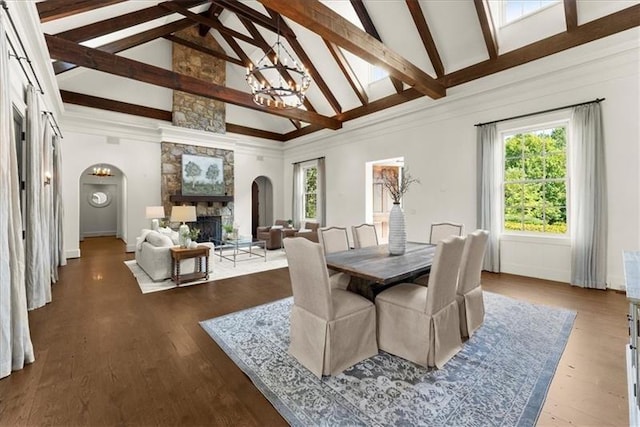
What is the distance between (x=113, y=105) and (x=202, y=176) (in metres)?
2.76

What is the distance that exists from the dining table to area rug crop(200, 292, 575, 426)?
613 millimetres

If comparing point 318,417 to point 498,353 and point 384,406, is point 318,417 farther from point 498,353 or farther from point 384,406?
point 498,353

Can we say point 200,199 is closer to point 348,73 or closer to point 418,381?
point 348,73

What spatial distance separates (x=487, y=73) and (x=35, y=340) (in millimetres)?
7178

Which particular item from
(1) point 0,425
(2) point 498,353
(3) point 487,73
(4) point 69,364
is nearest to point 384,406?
(2) point 498,353

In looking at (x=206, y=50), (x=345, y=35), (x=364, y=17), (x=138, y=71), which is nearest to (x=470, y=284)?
(x=345, y=35)

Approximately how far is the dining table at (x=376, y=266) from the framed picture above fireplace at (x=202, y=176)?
6663mm

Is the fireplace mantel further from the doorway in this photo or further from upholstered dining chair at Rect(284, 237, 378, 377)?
upholstered dining chair at Rect(284, 237, 378, 377)

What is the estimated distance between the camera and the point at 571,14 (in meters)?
3.88

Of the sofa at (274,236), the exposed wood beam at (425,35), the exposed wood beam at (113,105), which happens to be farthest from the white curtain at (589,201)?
the exposed wood beam at (113,105)

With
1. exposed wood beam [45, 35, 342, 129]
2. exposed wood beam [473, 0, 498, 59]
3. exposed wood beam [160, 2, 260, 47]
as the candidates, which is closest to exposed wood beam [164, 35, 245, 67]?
exposed wood beam [160, 2, 260, 47]

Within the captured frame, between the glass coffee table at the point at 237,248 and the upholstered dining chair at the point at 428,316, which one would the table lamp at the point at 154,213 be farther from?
the upholstered dining chair at the point at 428,316

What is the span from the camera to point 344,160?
318 inches

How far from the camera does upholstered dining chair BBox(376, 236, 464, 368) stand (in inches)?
81.0
